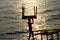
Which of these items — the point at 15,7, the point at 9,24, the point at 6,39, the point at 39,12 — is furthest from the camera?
the point at 15,7

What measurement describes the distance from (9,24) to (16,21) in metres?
1.00

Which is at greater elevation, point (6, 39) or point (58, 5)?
point (58, 5)

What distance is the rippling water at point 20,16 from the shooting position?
14461 millimetres

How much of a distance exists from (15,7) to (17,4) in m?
1.36

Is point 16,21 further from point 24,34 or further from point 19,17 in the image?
point 24,34

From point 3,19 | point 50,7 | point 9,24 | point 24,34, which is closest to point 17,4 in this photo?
point 50,7

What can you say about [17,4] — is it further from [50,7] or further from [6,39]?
[6,39]

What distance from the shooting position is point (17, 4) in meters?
22.8

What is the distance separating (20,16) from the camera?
59.9 ft

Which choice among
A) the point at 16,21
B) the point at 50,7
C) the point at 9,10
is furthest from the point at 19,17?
the point at 50,7

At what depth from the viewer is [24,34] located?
13.5 meters

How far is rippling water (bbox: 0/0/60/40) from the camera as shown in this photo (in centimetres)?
1446

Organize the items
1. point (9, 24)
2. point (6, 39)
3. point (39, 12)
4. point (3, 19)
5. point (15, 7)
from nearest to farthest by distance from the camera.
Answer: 1. point (6, 39)
2. point (9, 24)
3. point (3, 19)
4. point (39, 12)
5. point (15, 7)

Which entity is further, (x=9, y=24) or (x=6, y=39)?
(x=9, y=24)
